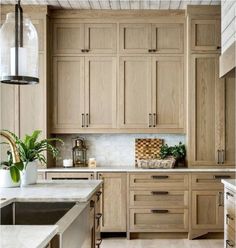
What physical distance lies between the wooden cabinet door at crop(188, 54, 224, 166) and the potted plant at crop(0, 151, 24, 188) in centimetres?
260

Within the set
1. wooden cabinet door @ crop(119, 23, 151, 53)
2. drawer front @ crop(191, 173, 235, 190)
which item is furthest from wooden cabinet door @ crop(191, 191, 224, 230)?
wooden cabinet door @ crop(119, 23, 151, 53)

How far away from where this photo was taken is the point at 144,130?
16.0 ft

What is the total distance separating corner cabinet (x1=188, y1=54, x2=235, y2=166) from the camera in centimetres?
473

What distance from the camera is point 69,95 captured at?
4.88 meters

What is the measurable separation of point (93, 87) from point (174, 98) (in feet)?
3.24

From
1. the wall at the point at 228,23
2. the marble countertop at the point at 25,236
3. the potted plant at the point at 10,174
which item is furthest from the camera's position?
the wall at the point at 228,23

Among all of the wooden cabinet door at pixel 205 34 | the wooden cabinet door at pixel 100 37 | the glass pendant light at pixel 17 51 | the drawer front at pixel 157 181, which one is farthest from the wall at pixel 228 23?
the glass pendant light at pixel 17 51

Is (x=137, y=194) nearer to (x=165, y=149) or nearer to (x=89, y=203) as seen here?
(x=165, y=149)

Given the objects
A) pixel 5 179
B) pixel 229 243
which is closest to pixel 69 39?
pixel 5 179

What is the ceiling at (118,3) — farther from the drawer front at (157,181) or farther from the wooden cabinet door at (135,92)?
the drawer front at (157,181)

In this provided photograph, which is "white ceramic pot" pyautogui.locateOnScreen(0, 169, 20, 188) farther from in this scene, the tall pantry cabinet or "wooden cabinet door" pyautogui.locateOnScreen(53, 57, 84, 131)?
the tall pantry cabinet

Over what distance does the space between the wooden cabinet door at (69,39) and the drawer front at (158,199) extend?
1.85 m

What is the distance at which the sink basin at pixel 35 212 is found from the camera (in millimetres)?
2201

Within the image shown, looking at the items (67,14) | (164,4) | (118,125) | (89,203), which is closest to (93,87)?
(118,125)
